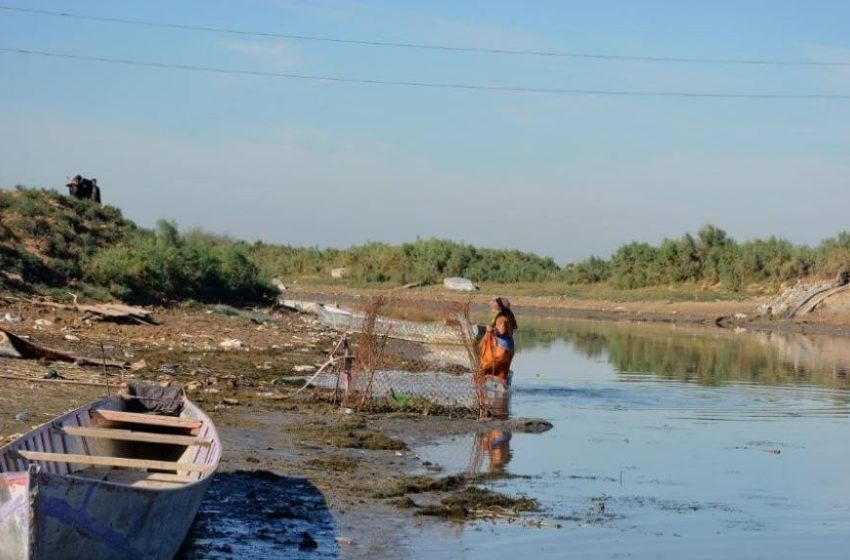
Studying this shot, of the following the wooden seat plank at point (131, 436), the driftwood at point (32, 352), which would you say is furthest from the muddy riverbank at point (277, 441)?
the wooden seat plank at point (131, 436)

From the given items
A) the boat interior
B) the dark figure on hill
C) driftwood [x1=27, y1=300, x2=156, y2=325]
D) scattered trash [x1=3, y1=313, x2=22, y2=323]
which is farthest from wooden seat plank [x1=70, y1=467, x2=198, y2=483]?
the dark figure on hill

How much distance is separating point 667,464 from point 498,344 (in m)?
4.72

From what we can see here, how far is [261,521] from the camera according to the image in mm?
10547

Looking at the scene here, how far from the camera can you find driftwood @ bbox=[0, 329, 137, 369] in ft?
59.2

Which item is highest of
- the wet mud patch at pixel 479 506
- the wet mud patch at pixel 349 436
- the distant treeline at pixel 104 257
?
the distant treeline at pixel 104 257

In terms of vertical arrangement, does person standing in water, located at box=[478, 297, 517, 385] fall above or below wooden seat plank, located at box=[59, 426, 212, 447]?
above

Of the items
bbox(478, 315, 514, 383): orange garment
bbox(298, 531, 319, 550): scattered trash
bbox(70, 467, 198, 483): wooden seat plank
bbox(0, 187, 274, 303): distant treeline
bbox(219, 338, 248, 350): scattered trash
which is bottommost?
bbox(298, 531, 319, 550): scattered trash

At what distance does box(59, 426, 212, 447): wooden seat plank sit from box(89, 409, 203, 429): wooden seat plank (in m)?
0.46

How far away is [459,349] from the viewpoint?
2447cm

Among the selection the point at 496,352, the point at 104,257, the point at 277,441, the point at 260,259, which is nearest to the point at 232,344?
the point at 496,352

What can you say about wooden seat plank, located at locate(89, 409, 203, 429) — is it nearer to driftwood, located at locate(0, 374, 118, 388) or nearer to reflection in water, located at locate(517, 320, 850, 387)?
driftwood, located at locate(0, 374, 118, 388)

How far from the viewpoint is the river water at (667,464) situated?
1091cm

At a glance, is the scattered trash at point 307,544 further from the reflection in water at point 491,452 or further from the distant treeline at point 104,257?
the distant treeline at point 104,257

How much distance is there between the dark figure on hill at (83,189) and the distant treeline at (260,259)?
0.74 meters
